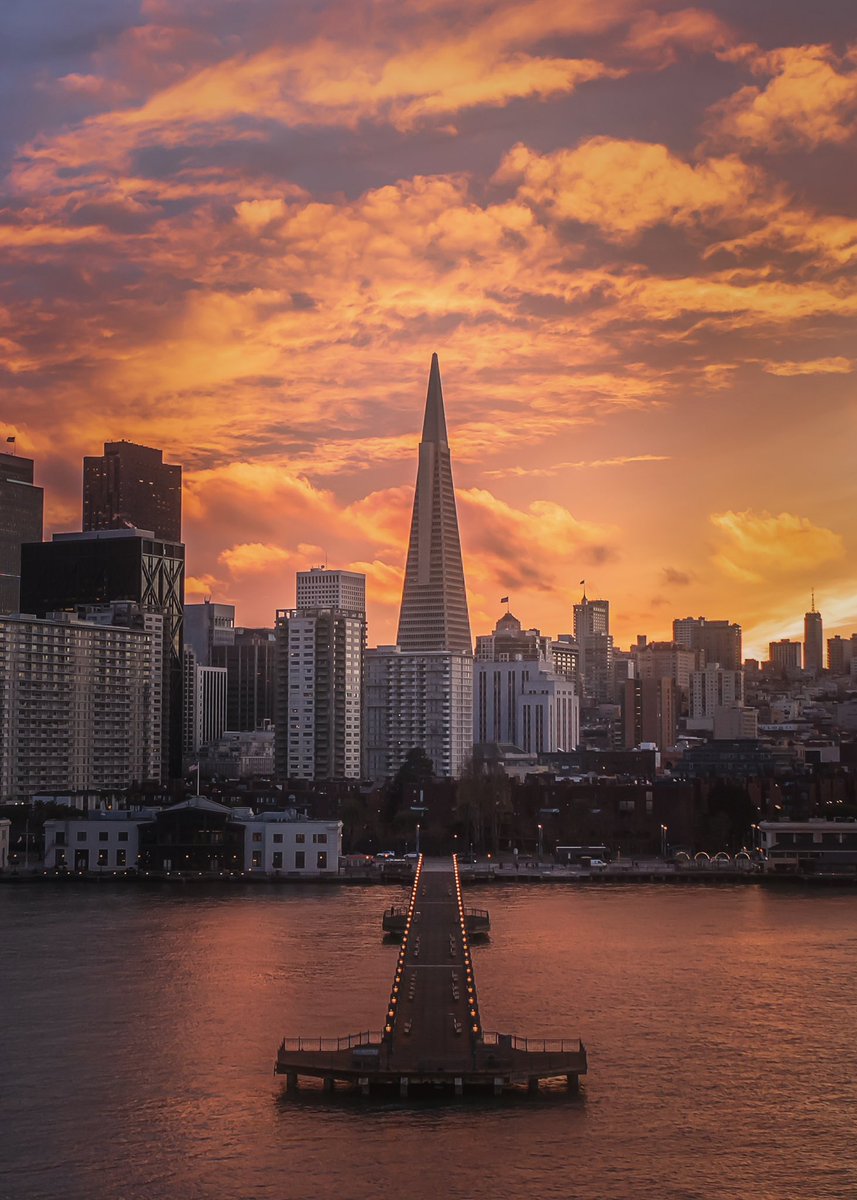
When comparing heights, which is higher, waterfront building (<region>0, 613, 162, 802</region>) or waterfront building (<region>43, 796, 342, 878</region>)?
waterfront building (<region>0, 613, 162, 802</region>)

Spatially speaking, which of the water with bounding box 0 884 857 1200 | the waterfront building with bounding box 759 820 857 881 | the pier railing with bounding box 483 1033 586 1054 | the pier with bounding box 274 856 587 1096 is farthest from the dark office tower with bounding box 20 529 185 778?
the pier railing with bounding box 483 1033 586 1054

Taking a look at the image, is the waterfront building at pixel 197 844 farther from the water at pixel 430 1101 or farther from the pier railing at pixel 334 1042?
the pier railing at pixel 334 1042

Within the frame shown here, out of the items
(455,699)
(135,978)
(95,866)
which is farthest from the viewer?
(455,699)

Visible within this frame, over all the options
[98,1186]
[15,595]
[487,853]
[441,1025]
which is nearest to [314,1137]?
[98,1186]

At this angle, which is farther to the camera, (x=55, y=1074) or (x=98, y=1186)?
(x=55, y=1074)

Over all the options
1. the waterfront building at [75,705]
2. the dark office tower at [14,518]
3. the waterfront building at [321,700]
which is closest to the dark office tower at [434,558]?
the waterfront building at [321,700]

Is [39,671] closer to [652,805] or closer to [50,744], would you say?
[50,744]

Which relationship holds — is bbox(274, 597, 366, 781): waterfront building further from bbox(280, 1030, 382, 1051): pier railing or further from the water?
bbox(280, 1030, 382, 1051): pier railing
